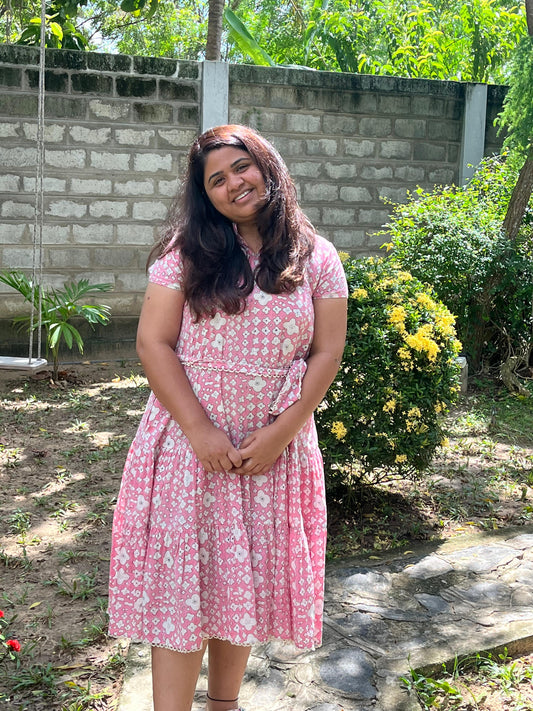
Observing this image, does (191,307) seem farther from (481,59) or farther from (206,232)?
(481,59)

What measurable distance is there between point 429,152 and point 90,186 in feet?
11.2

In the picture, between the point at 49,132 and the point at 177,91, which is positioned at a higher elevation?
the point at 177,91

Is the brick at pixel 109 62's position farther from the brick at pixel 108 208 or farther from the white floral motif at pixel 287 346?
the white floral motif at pixel 287 346

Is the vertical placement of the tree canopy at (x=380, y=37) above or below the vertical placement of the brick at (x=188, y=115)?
above

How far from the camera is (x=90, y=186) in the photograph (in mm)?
7359

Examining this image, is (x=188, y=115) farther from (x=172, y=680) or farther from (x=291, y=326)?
(x=172, y=680)

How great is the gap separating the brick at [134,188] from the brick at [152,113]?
1.80 feet

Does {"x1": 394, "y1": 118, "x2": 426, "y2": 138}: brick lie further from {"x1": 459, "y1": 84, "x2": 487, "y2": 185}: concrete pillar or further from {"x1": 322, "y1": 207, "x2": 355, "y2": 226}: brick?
{"x1": 322, "y1": 207, "x2": 355, "y2": 226}: brick

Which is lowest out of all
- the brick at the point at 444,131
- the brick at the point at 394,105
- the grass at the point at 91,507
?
the grass at the point at 91,507

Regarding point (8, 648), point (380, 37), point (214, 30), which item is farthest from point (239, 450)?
point (380, 37)

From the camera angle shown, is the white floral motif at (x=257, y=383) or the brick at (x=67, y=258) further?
the brick at (x=67, y=258)

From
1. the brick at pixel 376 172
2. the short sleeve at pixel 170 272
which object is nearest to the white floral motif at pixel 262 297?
the short sleeve at pixel 170 272

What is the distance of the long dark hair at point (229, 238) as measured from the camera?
6.98ft

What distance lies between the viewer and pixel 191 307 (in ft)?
7.06
